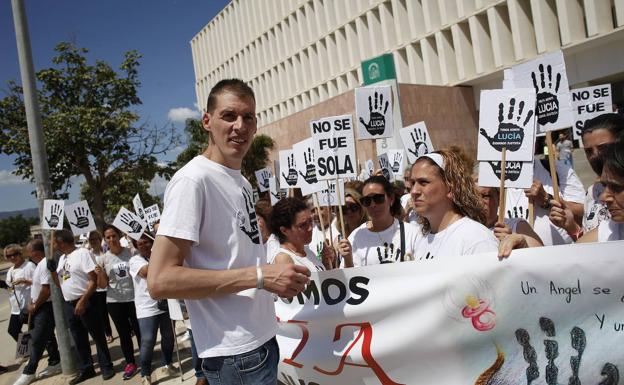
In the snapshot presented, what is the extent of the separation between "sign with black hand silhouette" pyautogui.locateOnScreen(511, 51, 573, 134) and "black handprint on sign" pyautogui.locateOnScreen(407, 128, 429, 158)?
3509mm

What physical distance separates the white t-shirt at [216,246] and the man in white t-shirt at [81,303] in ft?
16.3

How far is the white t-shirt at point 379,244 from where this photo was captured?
407cm

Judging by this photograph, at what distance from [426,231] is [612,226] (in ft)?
3.66

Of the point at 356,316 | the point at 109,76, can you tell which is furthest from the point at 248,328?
the point at 109,76

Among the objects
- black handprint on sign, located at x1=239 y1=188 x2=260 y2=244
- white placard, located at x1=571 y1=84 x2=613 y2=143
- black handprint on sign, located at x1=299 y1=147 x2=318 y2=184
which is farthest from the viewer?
black handprint on sign, located at x1=299 y1=147 x2=318 y2=184

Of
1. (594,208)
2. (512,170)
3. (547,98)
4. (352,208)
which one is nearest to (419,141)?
(352,208)

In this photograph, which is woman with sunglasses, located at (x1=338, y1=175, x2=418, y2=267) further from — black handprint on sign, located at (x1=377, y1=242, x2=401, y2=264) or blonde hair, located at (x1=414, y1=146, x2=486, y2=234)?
blonde hair, located at (x1=414, y1=146, x2=486, y2=234)

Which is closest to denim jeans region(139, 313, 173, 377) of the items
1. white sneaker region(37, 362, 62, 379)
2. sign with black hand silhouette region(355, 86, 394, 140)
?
white sneaker region(37, 362, 62, 379)

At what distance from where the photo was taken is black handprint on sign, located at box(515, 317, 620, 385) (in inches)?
85.3

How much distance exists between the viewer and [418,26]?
3238 cm

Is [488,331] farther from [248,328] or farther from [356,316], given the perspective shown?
[248,328]

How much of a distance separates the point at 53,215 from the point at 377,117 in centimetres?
452

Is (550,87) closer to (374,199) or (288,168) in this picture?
(374,199)

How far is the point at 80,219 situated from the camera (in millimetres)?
A: 7215
